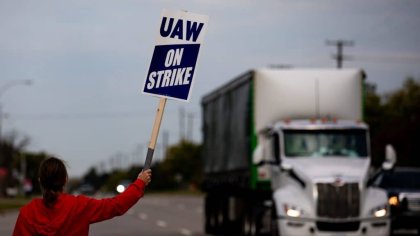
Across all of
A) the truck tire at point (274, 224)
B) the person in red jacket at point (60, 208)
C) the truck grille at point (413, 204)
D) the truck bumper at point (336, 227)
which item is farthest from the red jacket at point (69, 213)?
the truck grille at point (413, 204)

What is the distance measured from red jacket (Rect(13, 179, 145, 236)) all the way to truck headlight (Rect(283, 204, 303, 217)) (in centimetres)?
1665

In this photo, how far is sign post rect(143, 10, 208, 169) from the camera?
332 inches

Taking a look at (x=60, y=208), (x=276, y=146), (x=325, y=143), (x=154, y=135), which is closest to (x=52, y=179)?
A: (x=60, y=208)

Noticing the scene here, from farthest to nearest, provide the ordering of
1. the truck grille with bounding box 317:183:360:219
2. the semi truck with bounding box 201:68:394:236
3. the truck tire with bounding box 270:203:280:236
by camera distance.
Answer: the truck tire with bounding box 270:203:280:236, the semi truck with bounding box 201:68:394:236, the truck grille with bounding box 317:183:360:219

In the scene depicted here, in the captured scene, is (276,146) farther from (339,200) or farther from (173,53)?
(173,53)

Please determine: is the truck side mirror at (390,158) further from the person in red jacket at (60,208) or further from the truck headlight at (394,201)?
the person in red jacket at (60,208)

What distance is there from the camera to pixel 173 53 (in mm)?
8477

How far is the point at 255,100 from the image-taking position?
26812mm

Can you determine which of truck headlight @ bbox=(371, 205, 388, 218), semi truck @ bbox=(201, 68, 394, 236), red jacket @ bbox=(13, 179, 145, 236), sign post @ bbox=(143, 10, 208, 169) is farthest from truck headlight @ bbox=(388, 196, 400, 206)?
red jacket @ bbox=(13, 179, 145, 236)

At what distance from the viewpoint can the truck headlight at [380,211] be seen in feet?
78.2

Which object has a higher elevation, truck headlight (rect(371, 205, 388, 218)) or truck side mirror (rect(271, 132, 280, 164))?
truck side mirror (rect(271, 132, 280, 164))

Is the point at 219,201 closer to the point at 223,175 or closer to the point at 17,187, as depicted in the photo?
the point at 223,175

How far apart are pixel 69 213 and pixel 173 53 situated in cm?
171

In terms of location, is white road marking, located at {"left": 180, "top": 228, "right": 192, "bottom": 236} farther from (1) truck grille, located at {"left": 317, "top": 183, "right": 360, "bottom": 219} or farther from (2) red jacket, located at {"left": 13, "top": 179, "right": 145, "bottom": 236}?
(2) red jacket, located at {"left": 13, "top": 179, "right": 145, "bottom": 236}
